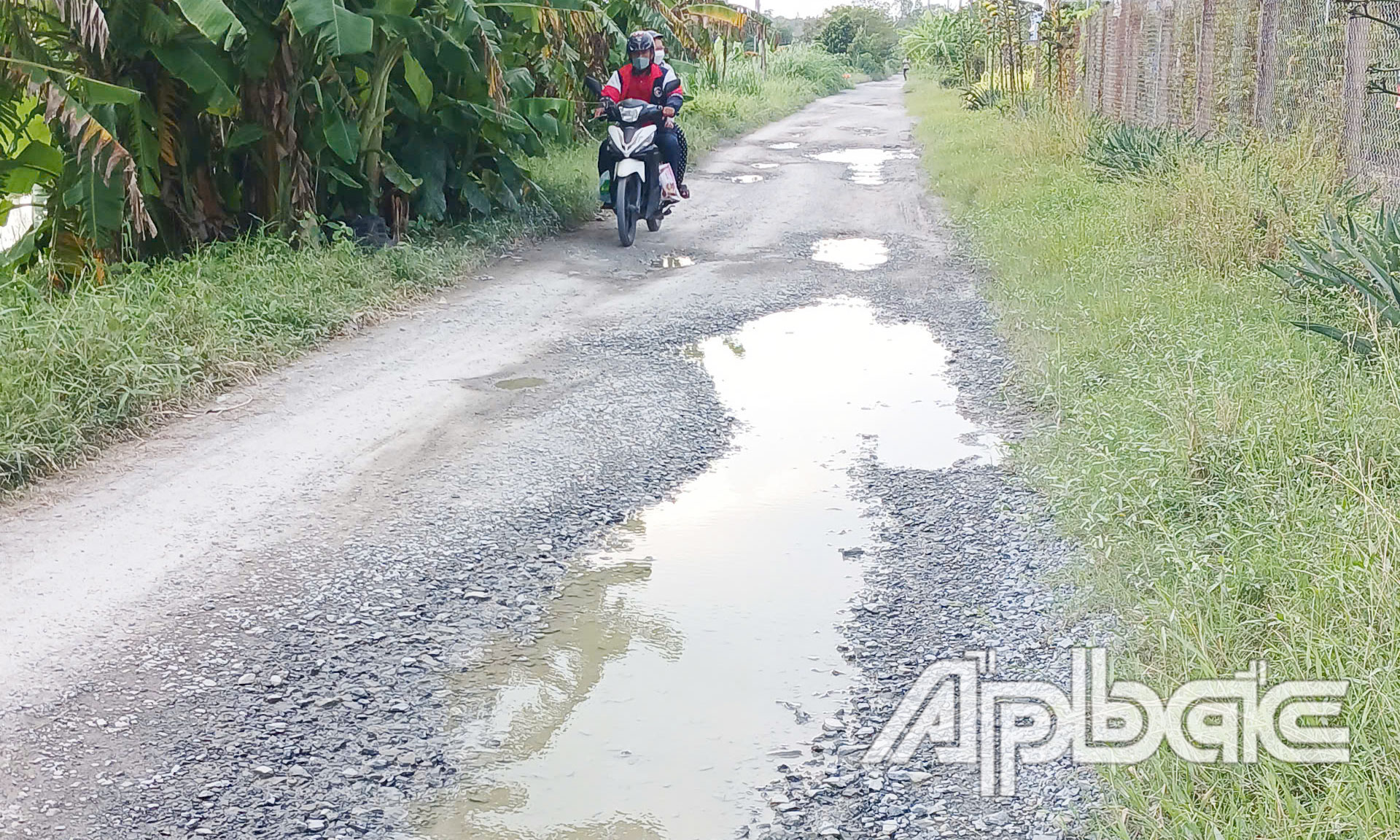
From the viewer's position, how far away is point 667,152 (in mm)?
11203

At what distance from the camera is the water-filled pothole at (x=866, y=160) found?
640 inches

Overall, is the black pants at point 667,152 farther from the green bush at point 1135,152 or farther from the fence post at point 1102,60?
the fence post at point 1102,60

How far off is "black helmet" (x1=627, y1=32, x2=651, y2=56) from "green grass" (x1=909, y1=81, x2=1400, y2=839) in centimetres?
349

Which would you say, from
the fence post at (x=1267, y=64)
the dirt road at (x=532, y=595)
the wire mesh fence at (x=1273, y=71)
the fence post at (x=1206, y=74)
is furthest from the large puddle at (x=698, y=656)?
the fence post at (x=1206, y=74)

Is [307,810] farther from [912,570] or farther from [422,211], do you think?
[422,211]

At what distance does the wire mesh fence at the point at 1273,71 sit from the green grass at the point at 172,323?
6159 millimetres

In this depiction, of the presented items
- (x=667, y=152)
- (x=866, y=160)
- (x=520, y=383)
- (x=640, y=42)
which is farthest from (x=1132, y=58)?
(x=520, y=383)

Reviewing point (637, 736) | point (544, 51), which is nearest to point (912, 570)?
point (637, 736)

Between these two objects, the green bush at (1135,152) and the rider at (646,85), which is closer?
the green bush at (1135,152)

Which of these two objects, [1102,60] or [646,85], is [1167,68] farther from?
[646,85]

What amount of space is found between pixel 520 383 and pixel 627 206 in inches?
165

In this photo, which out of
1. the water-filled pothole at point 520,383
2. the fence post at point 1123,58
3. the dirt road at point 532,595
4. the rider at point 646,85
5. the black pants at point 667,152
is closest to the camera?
the dirt road at point 532,595

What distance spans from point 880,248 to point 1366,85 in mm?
3887

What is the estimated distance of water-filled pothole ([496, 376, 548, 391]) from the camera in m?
6.83
